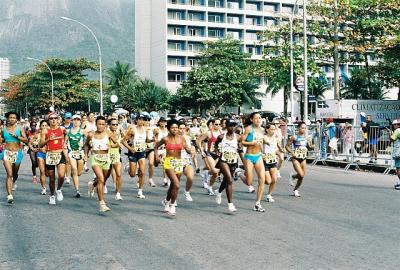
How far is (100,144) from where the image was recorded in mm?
10156

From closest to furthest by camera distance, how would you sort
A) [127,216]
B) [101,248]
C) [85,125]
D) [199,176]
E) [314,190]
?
[101,248] → [127,216] → [314,190] → [85,125] → [199,176]

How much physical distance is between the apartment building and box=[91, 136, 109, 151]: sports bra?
64.6 m

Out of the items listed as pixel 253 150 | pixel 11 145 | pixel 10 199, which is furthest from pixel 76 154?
pixel 253 150

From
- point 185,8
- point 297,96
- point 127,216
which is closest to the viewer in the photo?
point 127,216

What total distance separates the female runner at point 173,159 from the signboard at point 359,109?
18.5 m

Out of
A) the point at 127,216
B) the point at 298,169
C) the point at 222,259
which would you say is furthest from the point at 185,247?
the point at 298,169

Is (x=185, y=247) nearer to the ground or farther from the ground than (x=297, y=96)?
nearer to the ground

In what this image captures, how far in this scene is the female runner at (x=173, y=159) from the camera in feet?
30.7

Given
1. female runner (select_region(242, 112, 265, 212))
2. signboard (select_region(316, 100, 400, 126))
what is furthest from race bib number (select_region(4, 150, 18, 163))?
signboard (select_region(316, 100, 400, 126))

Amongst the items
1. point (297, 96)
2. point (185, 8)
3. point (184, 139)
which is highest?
point (185, 8)

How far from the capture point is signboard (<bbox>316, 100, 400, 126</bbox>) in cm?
2688

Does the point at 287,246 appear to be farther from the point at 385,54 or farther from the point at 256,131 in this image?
the point at 385,54

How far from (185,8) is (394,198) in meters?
67.1

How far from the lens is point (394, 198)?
11836 mm
